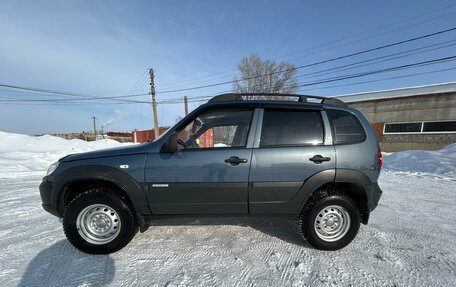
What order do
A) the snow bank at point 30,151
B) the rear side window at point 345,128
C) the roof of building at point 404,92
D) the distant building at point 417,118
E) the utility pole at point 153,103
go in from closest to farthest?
the rear side window at point 345,128 < the snow bank at point 30,151 < the distant building at point 417,118 < the roof of building at point 404,92 < the utility pole at point 153,103

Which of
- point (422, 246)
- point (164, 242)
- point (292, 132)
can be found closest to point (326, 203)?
point (292, 132)

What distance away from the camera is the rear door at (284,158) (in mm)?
2426

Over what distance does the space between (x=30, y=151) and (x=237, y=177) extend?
551 inches

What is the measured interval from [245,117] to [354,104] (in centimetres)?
1899

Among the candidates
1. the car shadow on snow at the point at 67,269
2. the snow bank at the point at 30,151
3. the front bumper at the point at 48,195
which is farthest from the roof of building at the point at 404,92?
the snow bank at the point at 30,151

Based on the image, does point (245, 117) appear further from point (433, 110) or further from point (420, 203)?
point (433, 110)

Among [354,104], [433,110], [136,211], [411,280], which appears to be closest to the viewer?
[411,280]

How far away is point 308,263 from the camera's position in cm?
232

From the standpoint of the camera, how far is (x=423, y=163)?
8.33 metres

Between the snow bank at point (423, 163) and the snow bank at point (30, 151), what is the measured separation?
13884 mm

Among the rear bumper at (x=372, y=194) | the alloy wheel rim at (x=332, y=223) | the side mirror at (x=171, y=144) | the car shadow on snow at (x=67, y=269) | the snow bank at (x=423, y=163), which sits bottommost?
the snow bank at (x=423, y=163)

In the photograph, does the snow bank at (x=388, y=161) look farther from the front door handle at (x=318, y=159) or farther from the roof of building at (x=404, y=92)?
the roof of building at (x=404, y=92)

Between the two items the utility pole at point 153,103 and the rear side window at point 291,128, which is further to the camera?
the utility pole at point 153,103

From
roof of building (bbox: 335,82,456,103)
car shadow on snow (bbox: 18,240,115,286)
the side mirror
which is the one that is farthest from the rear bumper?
roof of building (bbox: 335,82,456,103)
